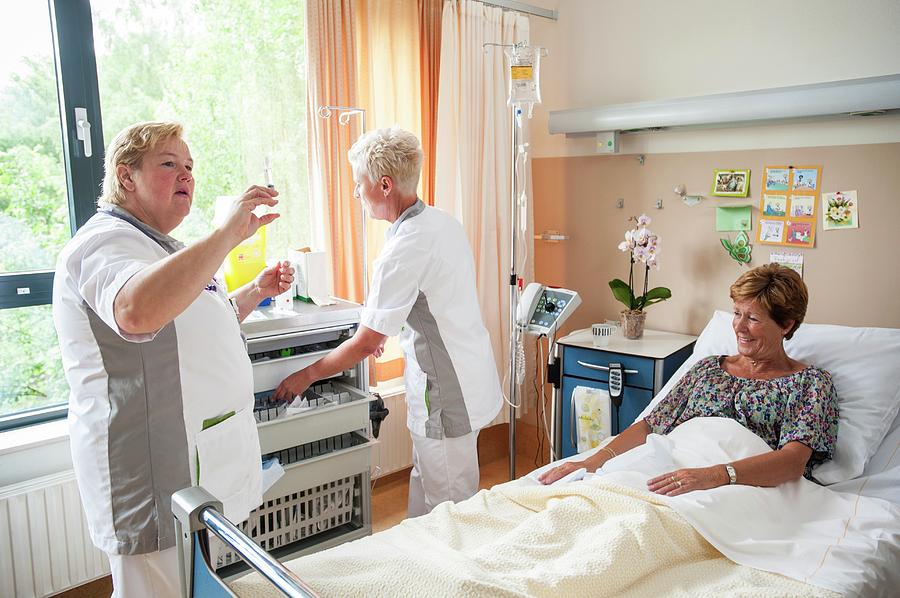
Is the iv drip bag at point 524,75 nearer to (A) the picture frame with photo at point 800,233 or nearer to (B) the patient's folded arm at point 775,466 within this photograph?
(A) the picture frame with photo at point 800,233

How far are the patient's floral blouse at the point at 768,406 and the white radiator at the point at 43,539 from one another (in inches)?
75.2

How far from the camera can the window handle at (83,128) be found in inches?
96.0

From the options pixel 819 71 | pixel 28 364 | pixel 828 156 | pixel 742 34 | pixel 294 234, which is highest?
pixel 742 34

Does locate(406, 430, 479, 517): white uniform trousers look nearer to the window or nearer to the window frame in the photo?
the window

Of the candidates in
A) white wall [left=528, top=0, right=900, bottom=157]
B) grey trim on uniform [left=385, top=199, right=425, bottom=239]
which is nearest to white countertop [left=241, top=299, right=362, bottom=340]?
grey trim on uniform [left=385, top=199, right=425, bottom=239]

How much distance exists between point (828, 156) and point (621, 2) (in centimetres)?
119

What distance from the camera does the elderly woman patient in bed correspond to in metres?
2.02

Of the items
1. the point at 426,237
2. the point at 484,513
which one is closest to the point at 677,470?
the point at 484,513

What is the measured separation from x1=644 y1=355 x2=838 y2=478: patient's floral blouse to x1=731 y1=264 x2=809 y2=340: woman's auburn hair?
18 cm

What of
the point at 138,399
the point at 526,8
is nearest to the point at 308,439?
the point at 138,399

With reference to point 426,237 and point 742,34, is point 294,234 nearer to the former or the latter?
point 426,237

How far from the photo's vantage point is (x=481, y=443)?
11.9ft

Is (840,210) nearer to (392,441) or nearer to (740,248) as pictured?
(740,248)

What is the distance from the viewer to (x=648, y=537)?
159cm
